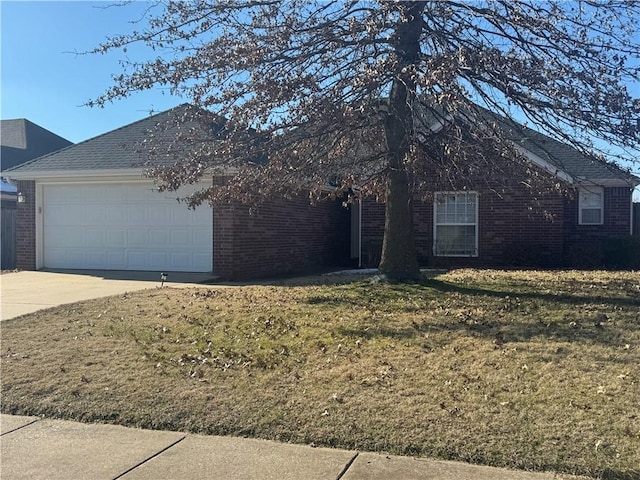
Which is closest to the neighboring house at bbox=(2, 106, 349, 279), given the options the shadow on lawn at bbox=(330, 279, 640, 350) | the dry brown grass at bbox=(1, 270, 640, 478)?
the dry brown grass at bbox=(1, 270, 640, 478)

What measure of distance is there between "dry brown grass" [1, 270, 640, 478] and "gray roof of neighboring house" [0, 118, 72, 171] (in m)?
19.7

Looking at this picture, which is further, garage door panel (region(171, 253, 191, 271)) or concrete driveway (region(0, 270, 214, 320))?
garage door panel (region(171, 253, 191, 271))

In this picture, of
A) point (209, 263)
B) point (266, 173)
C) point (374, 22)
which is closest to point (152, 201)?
point (209, 263)

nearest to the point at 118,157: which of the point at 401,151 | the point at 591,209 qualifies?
the point at 401,151

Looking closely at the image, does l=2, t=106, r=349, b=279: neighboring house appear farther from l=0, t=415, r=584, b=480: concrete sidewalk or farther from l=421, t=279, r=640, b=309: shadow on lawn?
l=0, t=415, r=584, b=480: concrete sidewalk

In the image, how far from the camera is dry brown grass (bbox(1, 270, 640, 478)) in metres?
4.33

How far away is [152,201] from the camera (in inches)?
583

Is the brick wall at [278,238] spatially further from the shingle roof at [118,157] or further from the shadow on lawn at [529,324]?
the shadow on lawn at [529,324]

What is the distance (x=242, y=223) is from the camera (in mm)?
13852

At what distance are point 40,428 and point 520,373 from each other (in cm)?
420

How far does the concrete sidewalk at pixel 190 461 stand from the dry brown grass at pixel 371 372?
15cm

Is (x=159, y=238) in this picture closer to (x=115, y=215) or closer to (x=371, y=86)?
(x=115, y=215)

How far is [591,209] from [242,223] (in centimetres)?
988

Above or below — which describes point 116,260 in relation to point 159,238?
below
